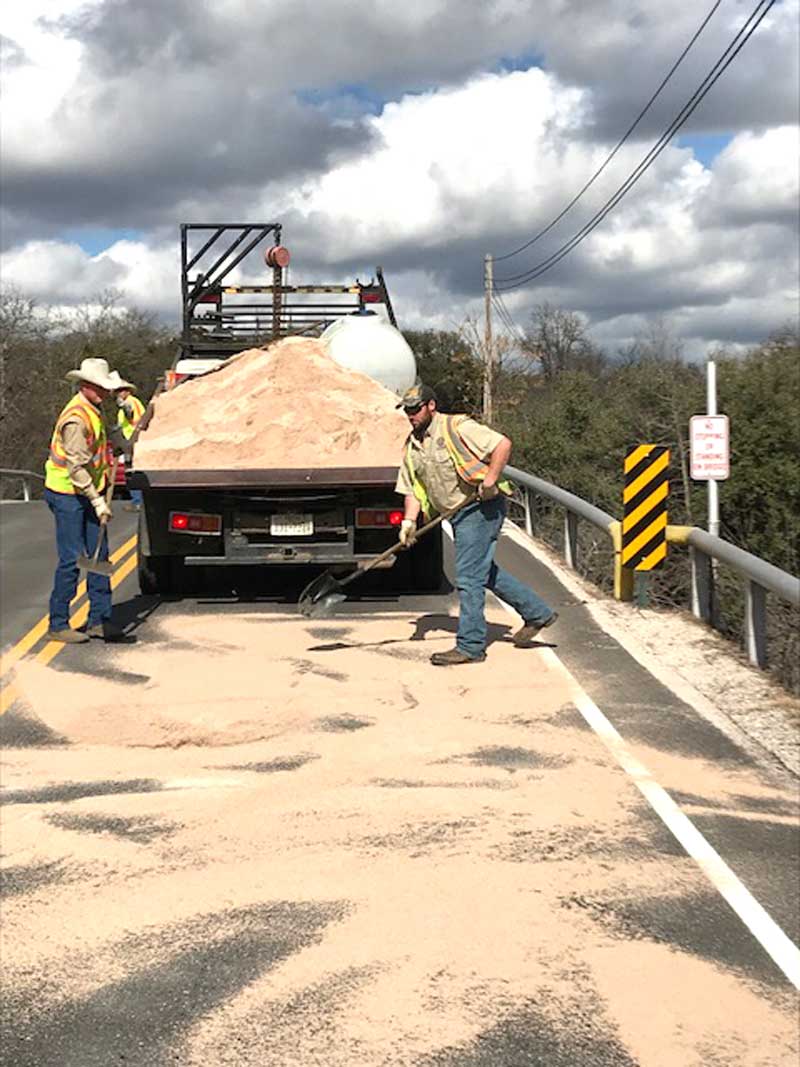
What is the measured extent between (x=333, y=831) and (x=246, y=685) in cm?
254

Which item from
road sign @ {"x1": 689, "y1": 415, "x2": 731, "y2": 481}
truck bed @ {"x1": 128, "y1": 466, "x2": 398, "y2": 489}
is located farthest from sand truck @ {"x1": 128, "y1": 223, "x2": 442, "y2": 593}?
road sign @ {"x1": 689, "y1": 415, "x2": 731, "y2": 481}

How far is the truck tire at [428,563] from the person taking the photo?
1017 centimetres

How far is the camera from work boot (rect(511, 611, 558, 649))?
8352 mm

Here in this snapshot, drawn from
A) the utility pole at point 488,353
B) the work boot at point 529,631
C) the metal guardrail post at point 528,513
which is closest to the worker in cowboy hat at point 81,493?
the work boot at point 529,631

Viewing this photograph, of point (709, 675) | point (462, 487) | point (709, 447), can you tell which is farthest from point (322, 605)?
point (709, 447)

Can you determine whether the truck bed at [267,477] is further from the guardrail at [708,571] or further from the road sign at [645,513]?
the guardrail at [708,571]

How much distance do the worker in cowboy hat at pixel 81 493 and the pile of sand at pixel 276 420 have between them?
51cm

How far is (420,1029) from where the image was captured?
3.54 metres

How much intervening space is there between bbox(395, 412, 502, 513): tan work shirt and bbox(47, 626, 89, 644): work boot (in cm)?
265

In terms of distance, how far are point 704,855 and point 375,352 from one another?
7375mm

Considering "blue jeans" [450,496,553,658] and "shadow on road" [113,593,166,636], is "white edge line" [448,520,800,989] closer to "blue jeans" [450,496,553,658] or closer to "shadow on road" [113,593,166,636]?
"blue jeans" [450,496,553,658]

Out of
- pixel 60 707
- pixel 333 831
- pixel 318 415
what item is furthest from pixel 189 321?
pixel 333 831

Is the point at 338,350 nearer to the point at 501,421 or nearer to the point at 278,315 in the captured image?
the point at 278,315

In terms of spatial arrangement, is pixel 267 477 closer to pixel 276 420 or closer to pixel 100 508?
pixel 276 420
